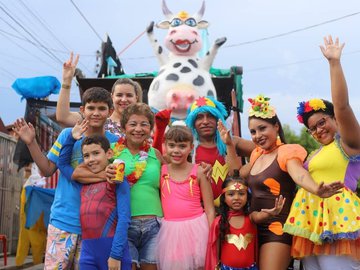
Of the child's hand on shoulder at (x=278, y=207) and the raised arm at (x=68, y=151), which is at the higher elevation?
the raised arm at (x=68, y=151)

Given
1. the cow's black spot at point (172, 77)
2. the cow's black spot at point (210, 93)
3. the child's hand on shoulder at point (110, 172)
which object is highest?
the cow's black spot at point (172, 77)

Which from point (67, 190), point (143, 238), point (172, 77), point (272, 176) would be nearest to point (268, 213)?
point (272, 176)

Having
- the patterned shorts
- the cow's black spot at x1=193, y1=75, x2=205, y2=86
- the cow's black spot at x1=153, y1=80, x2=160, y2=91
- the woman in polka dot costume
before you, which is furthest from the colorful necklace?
the cow's black spot at x1=153, y1=80, x2=160, y2=91

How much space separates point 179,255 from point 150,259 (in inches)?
7.9

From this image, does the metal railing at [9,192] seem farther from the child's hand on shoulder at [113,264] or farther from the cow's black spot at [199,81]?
the child's hand on shoulder at [113,264]

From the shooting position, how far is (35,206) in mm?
8328

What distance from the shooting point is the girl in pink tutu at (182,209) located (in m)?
3.31

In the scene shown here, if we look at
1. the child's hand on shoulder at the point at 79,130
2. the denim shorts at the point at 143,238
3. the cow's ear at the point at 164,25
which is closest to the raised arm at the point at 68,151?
the child's hand on shoulder at the point at 79,130

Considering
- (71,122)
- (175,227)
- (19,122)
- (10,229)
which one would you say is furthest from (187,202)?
(10,229)

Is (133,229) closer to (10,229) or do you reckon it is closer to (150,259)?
(150,259)

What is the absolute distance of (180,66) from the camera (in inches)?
331

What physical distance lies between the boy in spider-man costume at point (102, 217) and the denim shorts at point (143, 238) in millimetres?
149

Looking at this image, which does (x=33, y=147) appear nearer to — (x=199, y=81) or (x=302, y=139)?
(x=199, y=81)

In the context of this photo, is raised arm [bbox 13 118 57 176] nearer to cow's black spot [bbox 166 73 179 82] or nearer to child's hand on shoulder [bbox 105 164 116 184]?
child's hand on shoulder [bbox 105 164 116 184]
